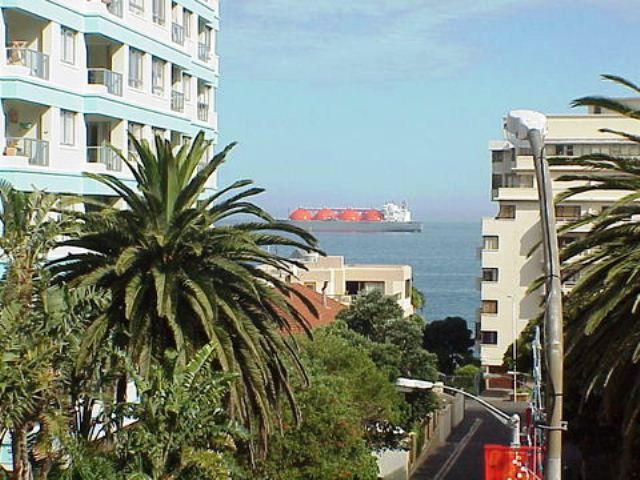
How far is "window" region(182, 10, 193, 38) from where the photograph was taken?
47750 mm

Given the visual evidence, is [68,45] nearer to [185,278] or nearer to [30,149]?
[30,149]

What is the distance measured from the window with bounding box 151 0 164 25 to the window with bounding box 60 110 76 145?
25.2 feet

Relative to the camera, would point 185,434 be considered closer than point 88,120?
Yes

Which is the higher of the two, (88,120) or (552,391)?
(88,120)

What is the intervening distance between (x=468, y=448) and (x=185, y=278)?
36092mm

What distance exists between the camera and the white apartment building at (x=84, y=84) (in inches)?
1334

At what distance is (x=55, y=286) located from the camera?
76.8 feet

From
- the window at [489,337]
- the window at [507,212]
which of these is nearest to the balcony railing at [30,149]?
the window at [489,337]

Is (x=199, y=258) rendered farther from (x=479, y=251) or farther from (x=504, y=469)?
(x=479, y=251)

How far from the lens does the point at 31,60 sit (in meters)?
34.3

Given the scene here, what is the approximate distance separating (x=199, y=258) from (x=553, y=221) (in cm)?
1354

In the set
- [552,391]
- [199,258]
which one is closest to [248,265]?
[199,258]

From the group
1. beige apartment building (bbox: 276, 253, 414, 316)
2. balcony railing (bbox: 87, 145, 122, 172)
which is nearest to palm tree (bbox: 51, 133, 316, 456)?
balcony railing (bbox: 87, 145, 122, 172)

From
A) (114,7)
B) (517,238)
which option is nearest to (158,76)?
(114,7)
